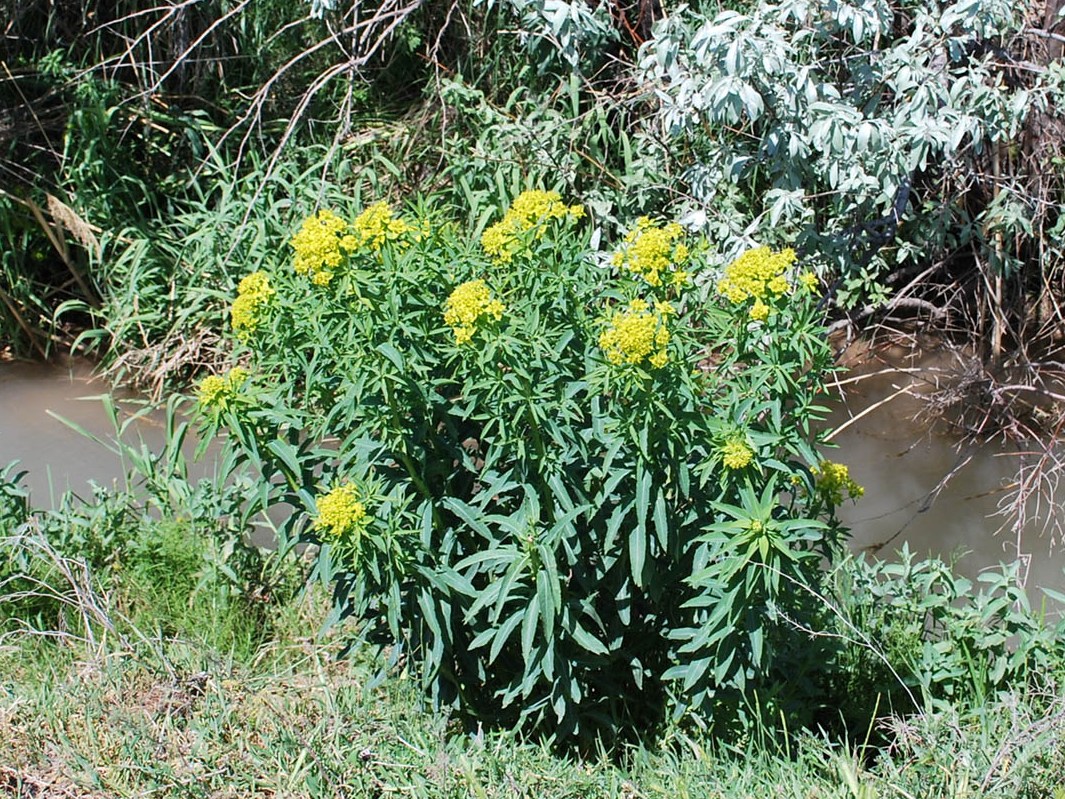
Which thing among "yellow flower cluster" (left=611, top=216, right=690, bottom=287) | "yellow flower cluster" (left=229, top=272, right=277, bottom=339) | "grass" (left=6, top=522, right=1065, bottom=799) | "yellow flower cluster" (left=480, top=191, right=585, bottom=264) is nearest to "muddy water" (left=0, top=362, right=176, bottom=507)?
"grass" (left=6, top=522, right=1065, bottom=799)

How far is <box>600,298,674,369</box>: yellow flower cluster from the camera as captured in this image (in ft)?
8.01

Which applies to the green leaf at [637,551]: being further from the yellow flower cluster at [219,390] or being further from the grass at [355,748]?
the yellow flower cluster at [219,390]

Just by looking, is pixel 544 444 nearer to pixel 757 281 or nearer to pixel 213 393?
pixel 757 281

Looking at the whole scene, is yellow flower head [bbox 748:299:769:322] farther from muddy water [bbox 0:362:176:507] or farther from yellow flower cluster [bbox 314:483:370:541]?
muddy water [bbox 0:362:176:507]

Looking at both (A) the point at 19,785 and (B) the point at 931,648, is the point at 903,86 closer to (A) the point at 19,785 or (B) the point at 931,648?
(B) the point at 931,648

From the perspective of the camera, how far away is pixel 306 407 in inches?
115

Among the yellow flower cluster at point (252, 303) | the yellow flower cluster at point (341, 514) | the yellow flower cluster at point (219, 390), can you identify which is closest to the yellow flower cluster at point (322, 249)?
the yellow flower cluster at point (252, 303)

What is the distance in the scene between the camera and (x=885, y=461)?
4930mm

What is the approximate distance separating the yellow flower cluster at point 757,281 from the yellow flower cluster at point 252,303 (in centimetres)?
103

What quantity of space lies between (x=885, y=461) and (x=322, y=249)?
3036 mm

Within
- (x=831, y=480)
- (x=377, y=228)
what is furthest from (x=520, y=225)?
(x=831, y=480)

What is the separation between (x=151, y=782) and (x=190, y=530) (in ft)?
4.53

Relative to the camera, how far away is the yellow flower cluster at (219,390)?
8.70 ft

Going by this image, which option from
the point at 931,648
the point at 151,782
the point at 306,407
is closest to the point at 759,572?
the point at 931,648
